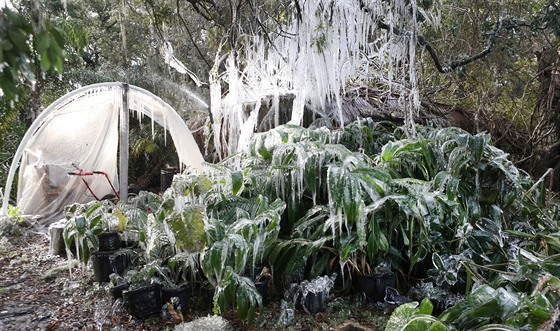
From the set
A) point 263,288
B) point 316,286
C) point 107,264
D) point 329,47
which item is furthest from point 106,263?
point 329,47

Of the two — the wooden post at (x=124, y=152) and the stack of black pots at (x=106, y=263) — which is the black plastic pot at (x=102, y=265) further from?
the wooden post at (x=124, y=152)

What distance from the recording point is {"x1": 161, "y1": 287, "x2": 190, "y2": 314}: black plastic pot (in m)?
2.50

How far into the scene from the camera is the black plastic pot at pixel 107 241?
3.22m

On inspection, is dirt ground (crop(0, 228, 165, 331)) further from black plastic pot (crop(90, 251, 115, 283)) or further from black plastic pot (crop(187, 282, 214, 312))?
black plastic pot (crop(187, 282, 214, 312))

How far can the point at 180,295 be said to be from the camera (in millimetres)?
2498

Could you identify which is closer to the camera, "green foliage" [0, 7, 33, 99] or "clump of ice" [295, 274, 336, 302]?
"green foliage" [0, 7, 33, 99]

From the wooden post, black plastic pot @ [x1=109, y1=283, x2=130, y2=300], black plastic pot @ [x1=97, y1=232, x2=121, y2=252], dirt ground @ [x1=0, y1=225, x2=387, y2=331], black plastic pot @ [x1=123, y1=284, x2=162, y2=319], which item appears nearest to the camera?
dirt ground @ [x1=0, y1=225, x2=387, y2=331]

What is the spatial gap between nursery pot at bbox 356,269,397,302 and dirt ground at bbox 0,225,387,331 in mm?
71

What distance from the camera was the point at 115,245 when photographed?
3264 mm

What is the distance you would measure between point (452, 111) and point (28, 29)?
16.9 ft

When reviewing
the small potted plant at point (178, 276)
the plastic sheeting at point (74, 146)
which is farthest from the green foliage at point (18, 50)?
the plastic sheeting at point (74, 146)

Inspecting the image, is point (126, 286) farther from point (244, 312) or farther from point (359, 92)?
point (359, 92)

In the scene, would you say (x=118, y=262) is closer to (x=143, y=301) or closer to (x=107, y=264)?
(x=107, y=264)

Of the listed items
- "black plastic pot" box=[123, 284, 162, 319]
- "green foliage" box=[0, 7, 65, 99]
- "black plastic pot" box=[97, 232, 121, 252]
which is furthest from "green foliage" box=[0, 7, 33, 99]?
"black plastic pot" box=[97, 232, 121, 252]
